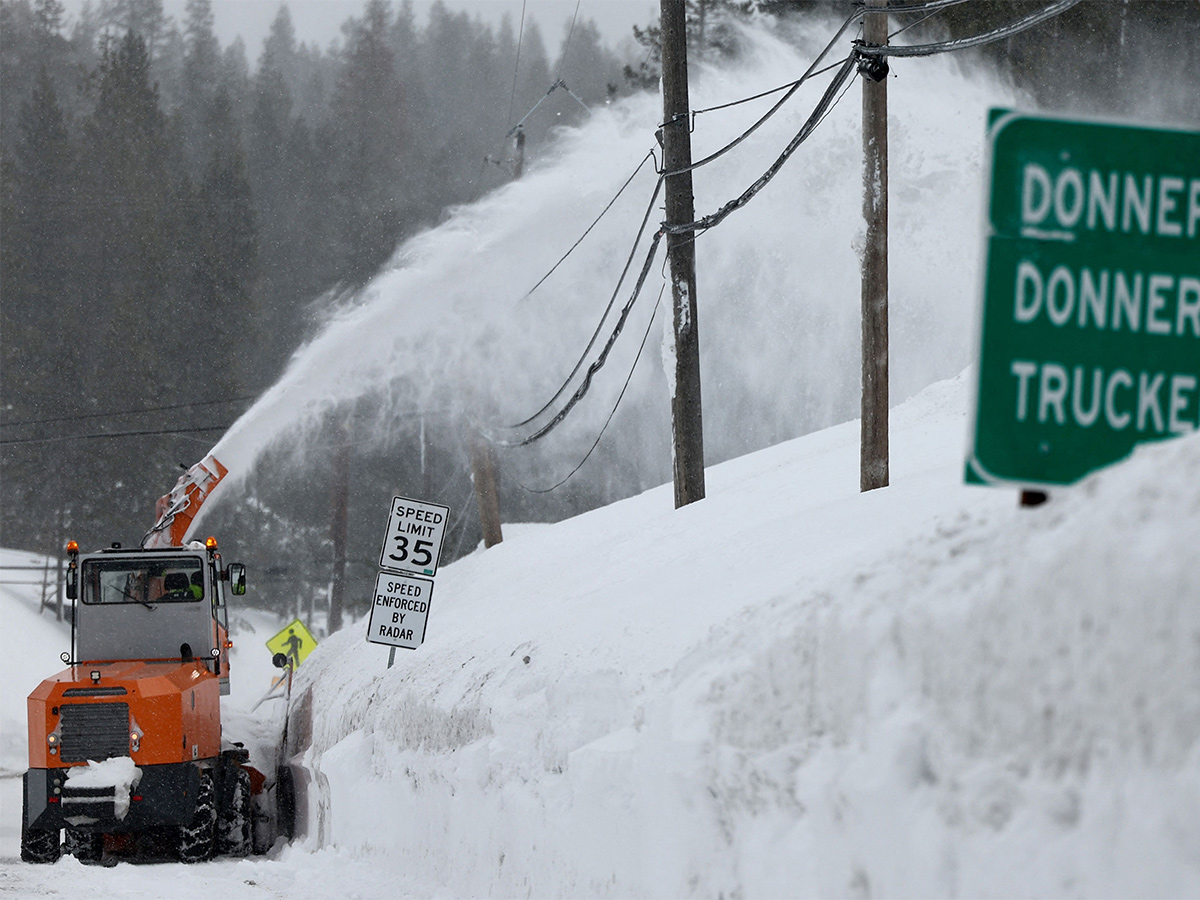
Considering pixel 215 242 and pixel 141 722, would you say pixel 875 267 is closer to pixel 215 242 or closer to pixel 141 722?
pixel 141 722

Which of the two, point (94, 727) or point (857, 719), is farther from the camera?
point (94, 727)

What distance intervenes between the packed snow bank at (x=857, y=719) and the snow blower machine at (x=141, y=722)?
2502 millimetres

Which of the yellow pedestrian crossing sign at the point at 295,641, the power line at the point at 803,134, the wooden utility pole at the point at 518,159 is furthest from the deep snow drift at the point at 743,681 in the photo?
the yellow pedestrian crossing sign at the point at 295,641

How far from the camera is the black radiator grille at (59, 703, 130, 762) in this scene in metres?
12.1

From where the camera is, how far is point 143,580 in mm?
13883

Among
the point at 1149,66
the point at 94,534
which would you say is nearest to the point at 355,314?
the point at 1149,66

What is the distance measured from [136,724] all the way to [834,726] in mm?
9050

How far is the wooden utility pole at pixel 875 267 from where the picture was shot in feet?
36.7

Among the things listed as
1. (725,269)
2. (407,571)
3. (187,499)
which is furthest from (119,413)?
(407,571)

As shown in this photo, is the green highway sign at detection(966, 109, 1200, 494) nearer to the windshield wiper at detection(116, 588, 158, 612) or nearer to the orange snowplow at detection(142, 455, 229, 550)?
the windshield wiper at detection(116, 588, 158, 612)

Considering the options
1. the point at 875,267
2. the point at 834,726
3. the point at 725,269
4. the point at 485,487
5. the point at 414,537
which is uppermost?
the point at 875,267

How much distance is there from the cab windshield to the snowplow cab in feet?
0.03

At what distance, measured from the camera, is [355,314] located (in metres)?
18.7

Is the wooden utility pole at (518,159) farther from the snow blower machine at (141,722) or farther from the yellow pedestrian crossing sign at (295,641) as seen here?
the snow blower machine at (141,722)
